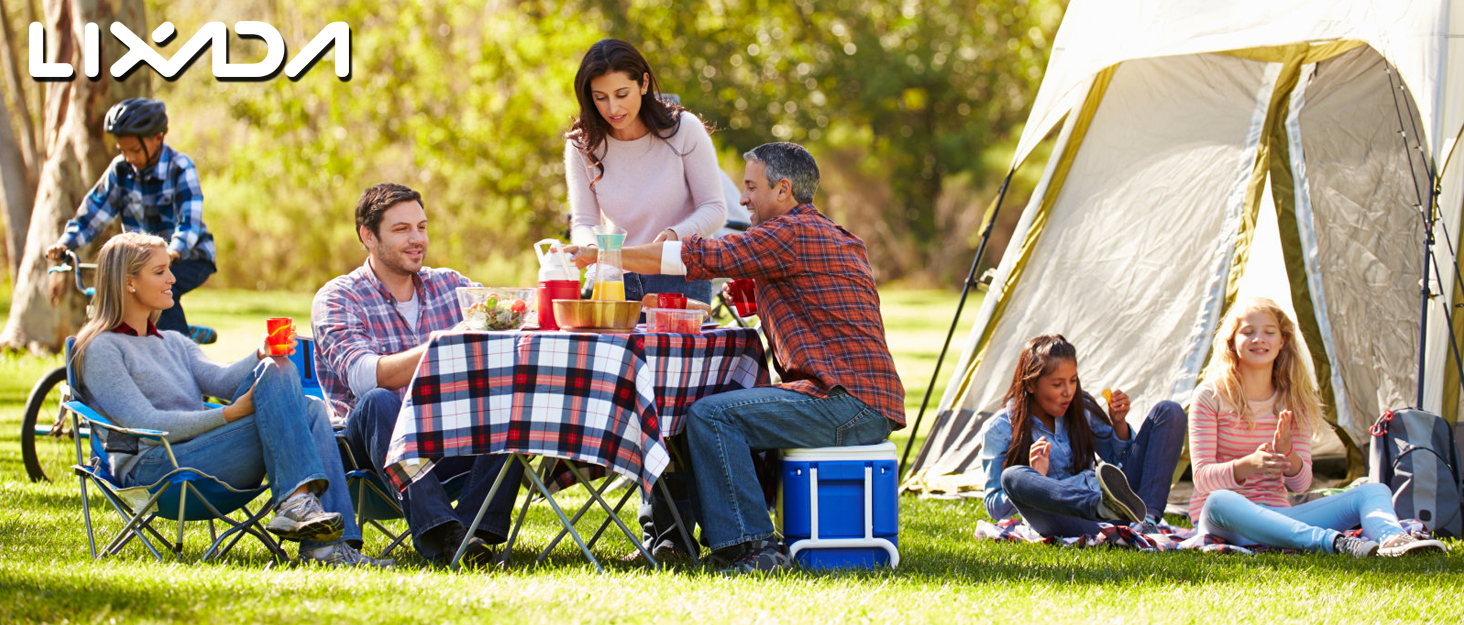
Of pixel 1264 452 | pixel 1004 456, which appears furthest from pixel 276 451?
pixel 1264 452

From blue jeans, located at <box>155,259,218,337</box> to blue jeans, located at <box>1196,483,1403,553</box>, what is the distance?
3718 millimetres

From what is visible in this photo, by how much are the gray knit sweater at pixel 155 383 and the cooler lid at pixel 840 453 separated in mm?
1462

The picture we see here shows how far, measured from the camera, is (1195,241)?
18.5ft

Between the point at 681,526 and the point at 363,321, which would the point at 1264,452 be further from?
the point at 363,321

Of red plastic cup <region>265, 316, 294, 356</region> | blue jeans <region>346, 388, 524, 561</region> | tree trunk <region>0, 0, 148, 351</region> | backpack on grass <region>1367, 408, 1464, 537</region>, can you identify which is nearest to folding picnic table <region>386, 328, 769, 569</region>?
blue jeans <region>346, 388, 524, 561</region>

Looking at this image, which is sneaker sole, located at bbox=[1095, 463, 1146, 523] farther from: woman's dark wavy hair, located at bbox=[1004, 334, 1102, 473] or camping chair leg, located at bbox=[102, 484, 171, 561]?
camping chair leg, located at bbox=[102, 484, 171, 561]

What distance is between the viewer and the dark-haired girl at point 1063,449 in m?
4.31

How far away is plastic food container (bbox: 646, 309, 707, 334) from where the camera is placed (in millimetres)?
3746

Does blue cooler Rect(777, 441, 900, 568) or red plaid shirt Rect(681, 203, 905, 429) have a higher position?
red plaid shirt Rect(681, 203, 905, 429)

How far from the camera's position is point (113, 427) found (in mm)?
3641

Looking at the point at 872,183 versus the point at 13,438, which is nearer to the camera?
the point at 13,438

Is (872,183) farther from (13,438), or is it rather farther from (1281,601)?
(1281,601)

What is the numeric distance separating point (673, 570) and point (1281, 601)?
150cm

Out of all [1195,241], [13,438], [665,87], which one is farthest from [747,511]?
[665,87]
